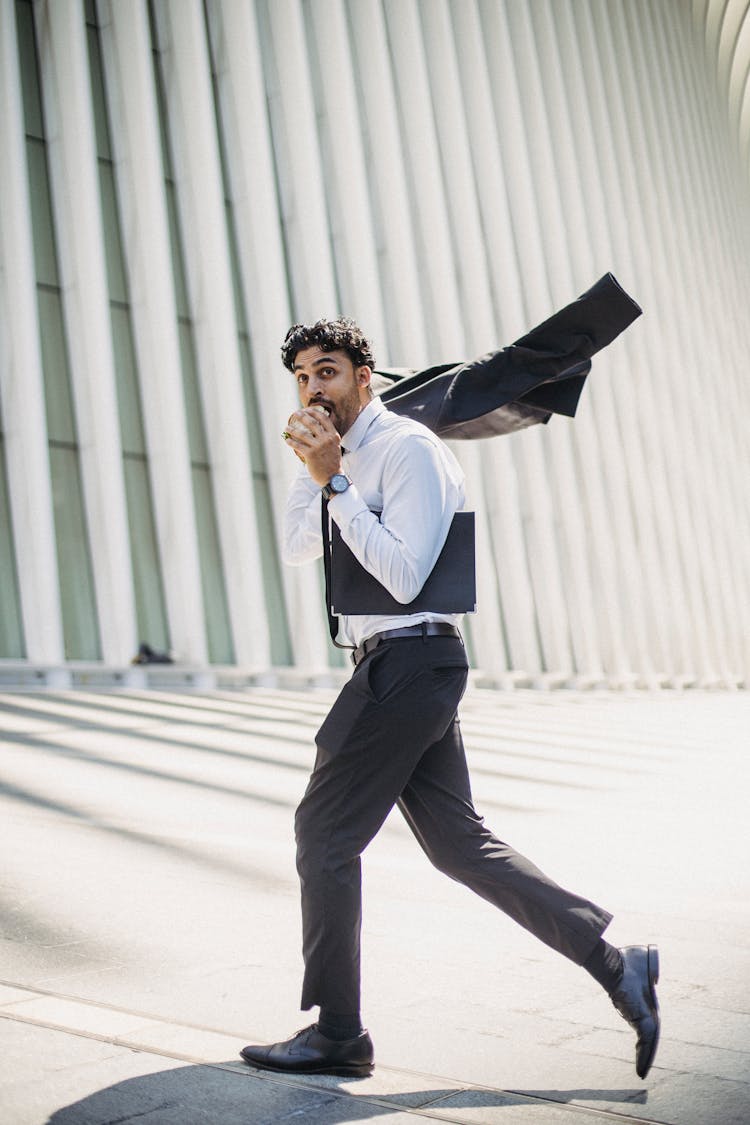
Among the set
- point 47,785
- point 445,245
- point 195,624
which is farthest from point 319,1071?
point 445,245

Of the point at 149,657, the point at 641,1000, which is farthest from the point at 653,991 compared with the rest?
the point at 149,657

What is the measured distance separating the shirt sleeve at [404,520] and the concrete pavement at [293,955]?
1.18 m

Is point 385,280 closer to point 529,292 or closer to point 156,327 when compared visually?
point 529,292

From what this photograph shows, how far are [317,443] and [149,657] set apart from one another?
1436cm

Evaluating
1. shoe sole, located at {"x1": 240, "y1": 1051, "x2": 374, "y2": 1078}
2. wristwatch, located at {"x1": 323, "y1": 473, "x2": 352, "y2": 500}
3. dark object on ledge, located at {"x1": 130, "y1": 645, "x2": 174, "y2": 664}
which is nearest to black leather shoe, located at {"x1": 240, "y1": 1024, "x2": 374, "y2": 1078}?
shoe sole, located at {"x1": 240, "y1": 1051, "x2": 374, "y2": 1078}

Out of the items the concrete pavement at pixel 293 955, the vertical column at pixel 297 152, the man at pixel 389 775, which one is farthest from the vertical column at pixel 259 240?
the man at pixel 389 775

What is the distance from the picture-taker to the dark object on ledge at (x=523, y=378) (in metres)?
3.22

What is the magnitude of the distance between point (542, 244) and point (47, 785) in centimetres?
2496

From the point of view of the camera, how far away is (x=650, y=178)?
36.3 m

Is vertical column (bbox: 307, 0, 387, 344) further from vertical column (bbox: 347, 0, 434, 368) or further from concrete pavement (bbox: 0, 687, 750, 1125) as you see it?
concrete pavement (bbox: 0, 687, 750, 1125)

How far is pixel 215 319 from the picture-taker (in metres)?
18.8

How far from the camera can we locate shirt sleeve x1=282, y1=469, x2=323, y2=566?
3145 millimetres

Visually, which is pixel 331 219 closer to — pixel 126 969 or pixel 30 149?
pixel 30 149

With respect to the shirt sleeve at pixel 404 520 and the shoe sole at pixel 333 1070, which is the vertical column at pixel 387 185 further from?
the shoe sole at pixel 333 1070
